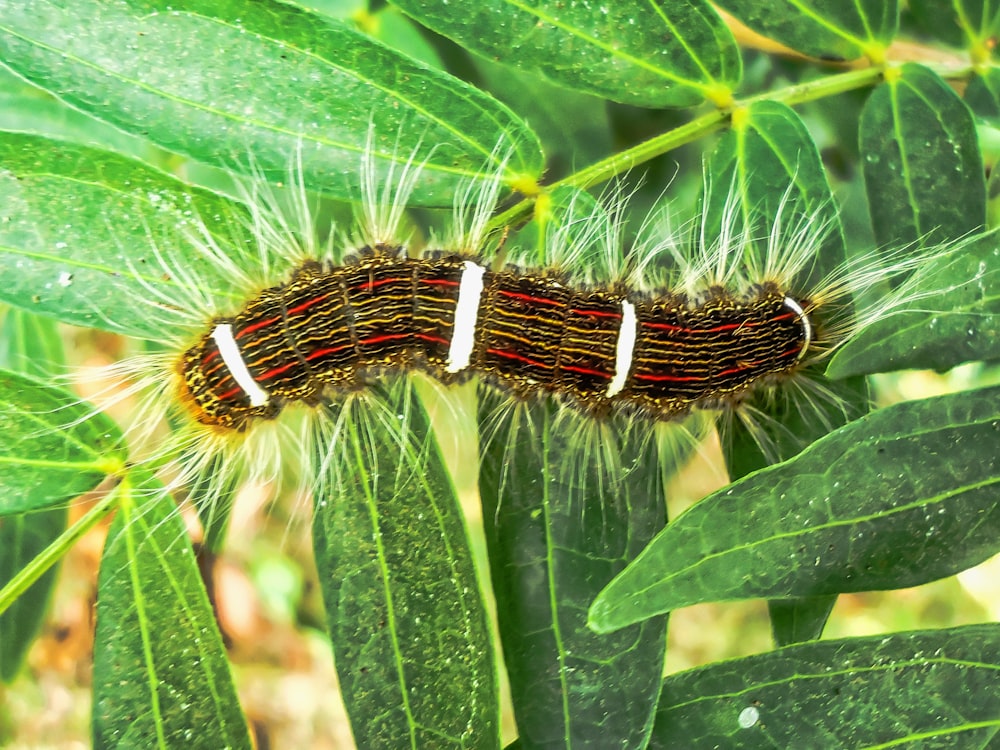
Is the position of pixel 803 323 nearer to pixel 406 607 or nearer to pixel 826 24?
pixel 826 24

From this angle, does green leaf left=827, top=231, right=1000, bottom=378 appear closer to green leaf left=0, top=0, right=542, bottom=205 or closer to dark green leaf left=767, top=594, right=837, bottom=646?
dark green leaf left=767, top=594, right=837, bottom=646

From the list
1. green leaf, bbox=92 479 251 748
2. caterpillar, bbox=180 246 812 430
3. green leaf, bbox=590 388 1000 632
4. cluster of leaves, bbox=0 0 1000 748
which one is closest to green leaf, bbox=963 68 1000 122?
cluster of leaves, bbox=0 0 1000 748

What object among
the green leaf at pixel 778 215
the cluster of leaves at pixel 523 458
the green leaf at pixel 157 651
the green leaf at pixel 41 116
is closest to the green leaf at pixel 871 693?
the cluster of leaves at pixel 523 458

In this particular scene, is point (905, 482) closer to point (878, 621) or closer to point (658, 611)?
point (658, 611)

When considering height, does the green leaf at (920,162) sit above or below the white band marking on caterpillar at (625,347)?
above

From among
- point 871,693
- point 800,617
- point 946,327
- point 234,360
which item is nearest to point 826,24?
point 946,327

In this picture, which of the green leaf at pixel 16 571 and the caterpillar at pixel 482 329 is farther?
the green leaf at pixel 16 571

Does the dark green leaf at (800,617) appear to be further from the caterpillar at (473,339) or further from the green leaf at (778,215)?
the caterpillar at (473,339)
